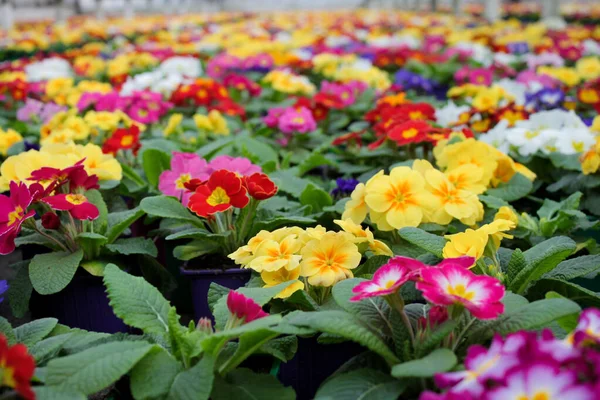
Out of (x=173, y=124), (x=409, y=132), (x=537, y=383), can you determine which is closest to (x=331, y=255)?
(x=537, y=383)

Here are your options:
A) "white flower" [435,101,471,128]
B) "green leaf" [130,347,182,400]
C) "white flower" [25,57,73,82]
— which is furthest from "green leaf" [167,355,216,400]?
"white flower" [25,57,73,82]

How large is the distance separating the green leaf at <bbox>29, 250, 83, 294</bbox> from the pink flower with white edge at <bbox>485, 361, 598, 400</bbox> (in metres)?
1.41

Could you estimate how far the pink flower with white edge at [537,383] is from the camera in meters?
0.99

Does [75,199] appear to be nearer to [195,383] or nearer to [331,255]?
[331,255]

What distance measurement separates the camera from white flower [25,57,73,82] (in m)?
6.36

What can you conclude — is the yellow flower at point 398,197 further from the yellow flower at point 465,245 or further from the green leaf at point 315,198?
the green leaf at point 315,198

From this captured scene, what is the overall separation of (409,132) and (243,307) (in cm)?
150

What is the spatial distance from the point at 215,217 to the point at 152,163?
75 cm

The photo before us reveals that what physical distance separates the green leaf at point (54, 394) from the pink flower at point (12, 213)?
66 centimetres

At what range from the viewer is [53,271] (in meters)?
2.09

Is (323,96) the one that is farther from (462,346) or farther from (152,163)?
(462,346)

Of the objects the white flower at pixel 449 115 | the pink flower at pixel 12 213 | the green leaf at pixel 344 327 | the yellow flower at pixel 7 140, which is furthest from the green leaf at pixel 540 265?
the yellow flower at pixel 7 140

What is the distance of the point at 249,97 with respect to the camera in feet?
17.0

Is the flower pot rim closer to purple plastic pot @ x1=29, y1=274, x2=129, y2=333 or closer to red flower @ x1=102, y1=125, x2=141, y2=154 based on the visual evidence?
purple plastic pot @ x1=29, y1=274, x2=129, y2=333
